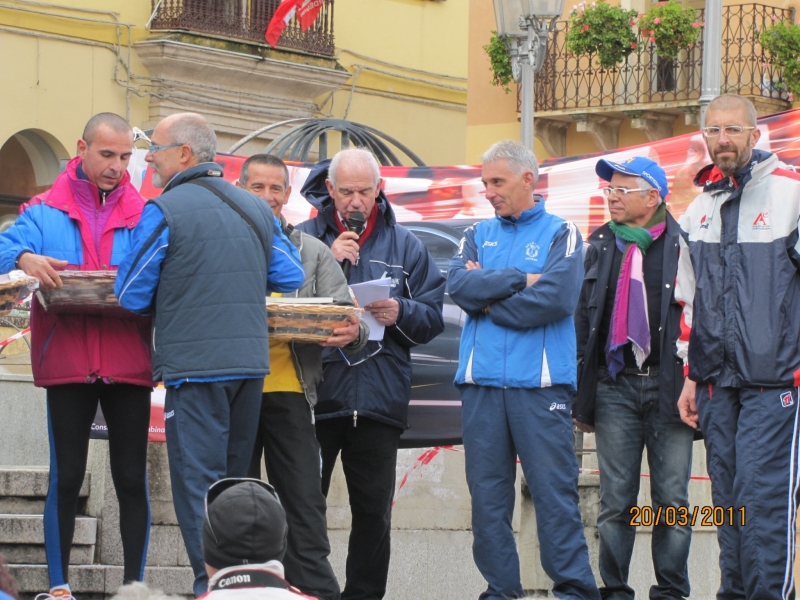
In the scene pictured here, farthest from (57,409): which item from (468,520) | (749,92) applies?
(749,92)

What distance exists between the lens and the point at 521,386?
5.99m

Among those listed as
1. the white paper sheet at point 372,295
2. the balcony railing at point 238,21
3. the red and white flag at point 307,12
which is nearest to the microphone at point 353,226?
the white paper sheet at point 372,295

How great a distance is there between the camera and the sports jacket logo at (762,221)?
225 inches

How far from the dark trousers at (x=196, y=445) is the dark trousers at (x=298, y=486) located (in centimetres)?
47

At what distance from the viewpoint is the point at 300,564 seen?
5754mm

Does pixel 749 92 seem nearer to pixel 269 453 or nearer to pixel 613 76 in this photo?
pixel 613 76

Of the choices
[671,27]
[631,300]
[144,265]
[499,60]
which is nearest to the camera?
[144,265]

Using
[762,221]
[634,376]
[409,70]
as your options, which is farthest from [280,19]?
[762,221]

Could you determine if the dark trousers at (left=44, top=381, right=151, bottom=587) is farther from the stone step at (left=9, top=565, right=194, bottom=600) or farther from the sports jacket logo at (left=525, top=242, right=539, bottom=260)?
the sports jacket logo at (left=525, top=242, right=539, bottom=260)

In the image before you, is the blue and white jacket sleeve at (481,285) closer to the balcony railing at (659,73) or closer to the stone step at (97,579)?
the stone step at (97,579)

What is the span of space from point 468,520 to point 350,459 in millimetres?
2145

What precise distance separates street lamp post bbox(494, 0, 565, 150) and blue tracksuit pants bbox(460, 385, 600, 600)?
4.50 metres

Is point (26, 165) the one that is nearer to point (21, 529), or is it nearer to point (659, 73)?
point (659, 73)

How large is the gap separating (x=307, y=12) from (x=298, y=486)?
60.2 feet
